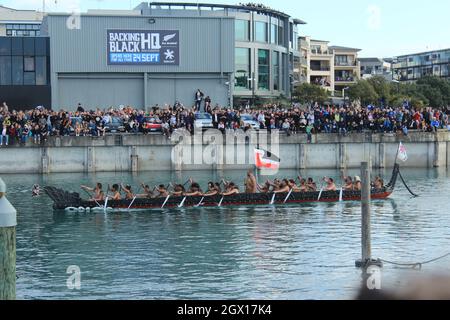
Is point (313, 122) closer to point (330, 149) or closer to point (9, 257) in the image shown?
point (330, 149)

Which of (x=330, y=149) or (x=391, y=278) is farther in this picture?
(x=330, y=149)

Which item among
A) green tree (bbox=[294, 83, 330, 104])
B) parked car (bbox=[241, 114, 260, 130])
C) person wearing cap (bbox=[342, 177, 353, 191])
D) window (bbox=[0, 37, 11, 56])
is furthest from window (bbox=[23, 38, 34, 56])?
green tree (bbox=[294, 83, 330, 104])

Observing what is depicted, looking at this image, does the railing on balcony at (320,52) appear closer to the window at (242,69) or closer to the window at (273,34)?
the window at (273,34)

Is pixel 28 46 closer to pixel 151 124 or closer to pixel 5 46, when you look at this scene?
pixel 5 46

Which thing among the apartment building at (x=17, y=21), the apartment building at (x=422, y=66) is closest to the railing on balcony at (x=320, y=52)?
the apartment building at (x=422, y=66)

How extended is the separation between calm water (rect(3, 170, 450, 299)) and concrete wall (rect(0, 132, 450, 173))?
11.9 meters

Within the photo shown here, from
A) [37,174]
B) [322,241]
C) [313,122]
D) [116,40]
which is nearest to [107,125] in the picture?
[37,174]

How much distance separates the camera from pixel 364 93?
11425 cm

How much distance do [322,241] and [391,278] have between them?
8532mm

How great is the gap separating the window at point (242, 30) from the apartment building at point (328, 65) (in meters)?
38.5

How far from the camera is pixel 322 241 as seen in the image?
34000 mm

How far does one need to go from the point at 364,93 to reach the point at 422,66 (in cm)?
7871

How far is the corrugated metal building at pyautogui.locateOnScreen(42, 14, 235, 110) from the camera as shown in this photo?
6944cm

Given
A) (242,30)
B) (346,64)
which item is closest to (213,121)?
(242,30)
